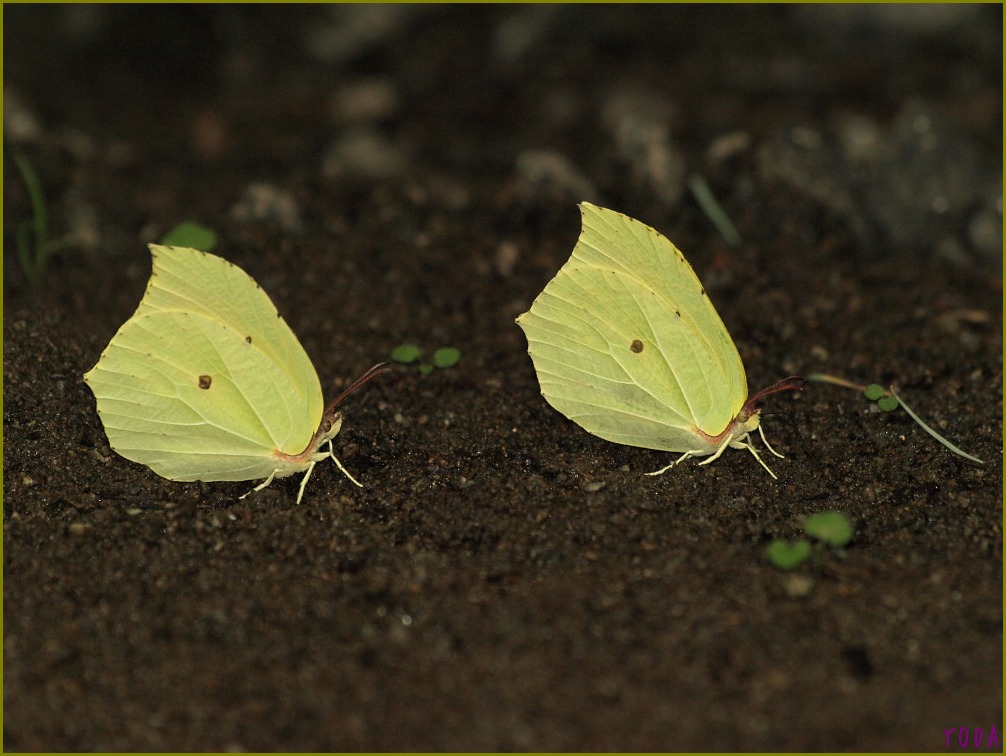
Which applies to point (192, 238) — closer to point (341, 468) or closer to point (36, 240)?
point (36, 240)

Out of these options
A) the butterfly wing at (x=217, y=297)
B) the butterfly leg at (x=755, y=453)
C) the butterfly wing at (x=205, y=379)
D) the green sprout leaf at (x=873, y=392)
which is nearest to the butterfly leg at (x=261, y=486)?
the butterfly wing at (x=205, y=379)

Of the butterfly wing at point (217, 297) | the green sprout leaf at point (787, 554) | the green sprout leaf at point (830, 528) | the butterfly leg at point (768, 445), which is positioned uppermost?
the butterfly wing at point (217, 297)

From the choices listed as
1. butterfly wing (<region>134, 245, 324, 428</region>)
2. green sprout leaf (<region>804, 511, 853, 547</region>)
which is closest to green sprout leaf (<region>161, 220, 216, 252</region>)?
butterfly wing (<region>134, 245, 324, 428</region>)

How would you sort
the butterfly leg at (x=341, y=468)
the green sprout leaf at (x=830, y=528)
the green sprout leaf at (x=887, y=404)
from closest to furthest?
the green sprout leaf at (x=830, y=528)
the butterfly leg at (x=341, y=468)
the green sprout leaf at (x=887, y=404)

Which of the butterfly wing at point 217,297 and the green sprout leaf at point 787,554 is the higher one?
the butterfly wing at point 217,297

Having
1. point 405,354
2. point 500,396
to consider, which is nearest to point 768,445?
point 500,396

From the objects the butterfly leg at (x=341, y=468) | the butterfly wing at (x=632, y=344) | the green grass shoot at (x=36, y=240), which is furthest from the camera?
the green grass shoot at (x=36, y=240)

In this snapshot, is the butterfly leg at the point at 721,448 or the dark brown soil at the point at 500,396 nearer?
the dark brown soil at the point at 500,396

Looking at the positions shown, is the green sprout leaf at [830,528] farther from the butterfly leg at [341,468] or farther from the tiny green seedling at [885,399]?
the butterfly leg at [341,468]

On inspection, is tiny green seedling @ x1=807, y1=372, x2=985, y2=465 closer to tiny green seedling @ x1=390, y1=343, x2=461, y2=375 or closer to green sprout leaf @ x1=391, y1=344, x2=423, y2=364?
tiny green seedling @ x1=390, y1=343, x2=461, y2=375
